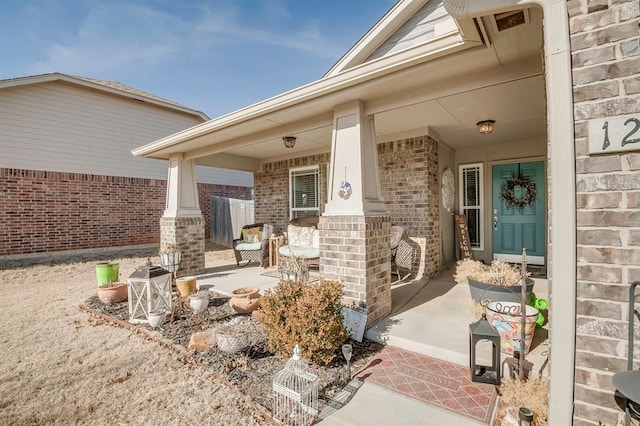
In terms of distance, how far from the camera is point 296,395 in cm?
199

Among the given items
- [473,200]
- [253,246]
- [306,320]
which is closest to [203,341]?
[306,320]

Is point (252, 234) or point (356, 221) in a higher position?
point (356, 221)

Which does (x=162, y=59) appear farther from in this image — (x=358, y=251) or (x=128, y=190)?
(x=358, y=251)

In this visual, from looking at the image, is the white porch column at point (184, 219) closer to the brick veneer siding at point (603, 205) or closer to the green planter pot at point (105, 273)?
the green planter pot at point (105, 273)

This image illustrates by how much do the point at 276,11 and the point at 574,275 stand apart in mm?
6539

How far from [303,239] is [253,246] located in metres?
1.31

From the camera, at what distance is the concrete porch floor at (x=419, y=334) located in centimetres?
199

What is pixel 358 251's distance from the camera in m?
3.30

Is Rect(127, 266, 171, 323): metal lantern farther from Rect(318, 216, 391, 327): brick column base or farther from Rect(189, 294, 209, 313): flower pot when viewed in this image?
Rect(318, 216, 391, 327): brick column base

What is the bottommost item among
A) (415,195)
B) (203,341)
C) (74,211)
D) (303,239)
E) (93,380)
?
(93,380)

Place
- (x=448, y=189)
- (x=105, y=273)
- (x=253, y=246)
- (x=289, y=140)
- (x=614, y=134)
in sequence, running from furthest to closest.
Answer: (x=253, y=246), (x=448, y=189), (x=289, y=140), (x=105, y=273), (x=614, y=134)

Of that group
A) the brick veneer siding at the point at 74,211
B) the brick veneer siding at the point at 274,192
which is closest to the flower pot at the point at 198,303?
the brick veneer siding at the point at 274,192

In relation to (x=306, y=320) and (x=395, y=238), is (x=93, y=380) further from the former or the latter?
(x=395, y=238)

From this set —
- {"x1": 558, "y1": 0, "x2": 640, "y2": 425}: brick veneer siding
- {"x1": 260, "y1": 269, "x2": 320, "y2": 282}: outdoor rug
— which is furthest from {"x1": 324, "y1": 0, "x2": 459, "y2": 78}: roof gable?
{"x1": 558, "y1": 0, "x2": 640, "y2": 425}: brick veneer siding
